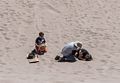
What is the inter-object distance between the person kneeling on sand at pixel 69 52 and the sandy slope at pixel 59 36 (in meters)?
0.24

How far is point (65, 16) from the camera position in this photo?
13773 mm

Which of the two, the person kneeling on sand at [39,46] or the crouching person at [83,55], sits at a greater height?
the person kneeling on sand at [39,46]

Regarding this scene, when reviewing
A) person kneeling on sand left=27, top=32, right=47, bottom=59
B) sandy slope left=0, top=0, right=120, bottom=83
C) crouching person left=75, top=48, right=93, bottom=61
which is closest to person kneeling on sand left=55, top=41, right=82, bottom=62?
crouching person left=75, top=48, right=93, bottom=61

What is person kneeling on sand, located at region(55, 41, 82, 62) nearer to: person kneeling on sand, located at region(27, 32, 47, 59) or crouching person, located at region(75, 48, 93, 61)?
crouching person, located at region(75, 48, 93, 61)

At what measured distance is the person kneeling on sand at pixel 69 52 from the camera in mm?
10438

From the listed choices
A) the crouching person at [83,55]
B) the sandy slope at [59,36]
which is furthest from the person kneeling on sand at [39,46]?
the crouching person at [83,55]

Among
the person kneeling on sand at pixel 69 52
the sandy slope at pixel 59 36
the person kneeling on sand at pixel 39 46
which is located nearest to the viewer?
the sandy slope at pixel 59 36

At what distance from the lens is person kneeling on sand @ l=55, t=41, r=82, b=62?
10.4m

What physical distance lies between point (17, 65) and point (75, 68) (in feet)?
4.71

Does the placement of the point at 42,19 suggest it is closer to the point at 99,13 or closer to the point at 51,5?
the point at 51,5

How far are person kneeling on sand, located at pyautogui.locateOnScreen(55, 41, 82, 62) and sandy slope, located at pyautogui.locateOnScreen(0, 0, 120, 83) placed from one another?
0.24 m

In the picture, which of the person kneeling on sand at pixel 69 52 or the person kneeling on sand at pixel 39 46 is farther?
the person kneeling on sand at pixel 39 46

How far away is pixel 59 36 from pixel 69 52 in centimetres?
198

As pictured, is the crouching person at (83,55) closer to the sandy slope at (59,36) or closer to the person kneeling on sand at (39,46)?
the sandy slope at (59,36)
